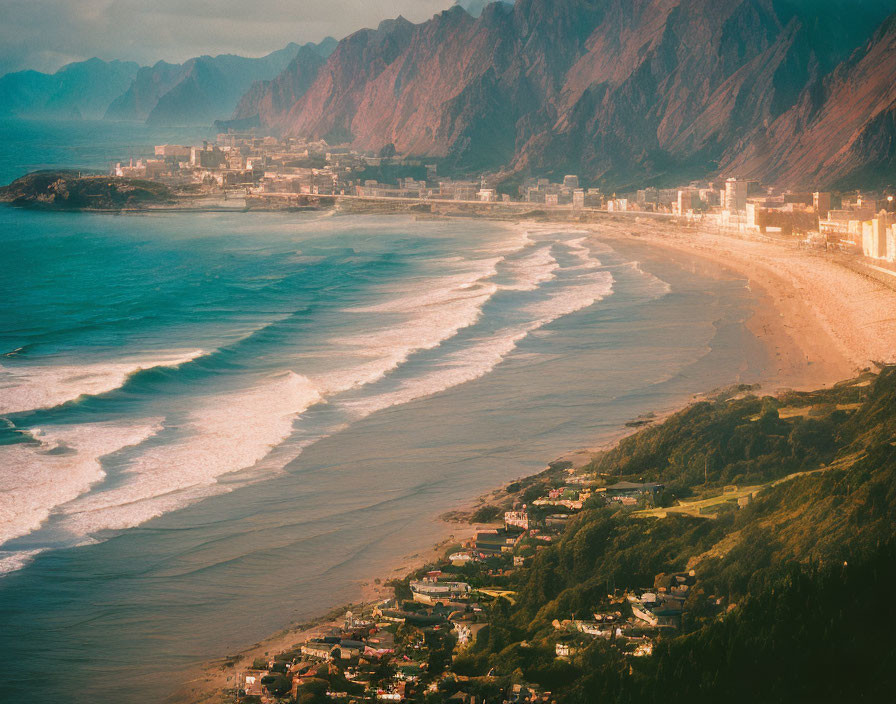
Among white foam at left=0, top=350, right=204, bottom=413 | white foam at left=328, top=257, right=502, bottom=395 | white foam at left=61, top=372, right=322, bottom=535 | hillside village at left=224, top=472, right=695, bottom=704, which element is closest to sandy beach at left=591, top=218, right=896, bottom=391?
white foam at left=328, top=257, right=502, bottom=395

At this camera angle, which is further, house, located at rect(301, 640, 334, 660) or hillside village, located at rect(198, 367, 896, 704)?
house, located at rect(301, 640, 334, 660)

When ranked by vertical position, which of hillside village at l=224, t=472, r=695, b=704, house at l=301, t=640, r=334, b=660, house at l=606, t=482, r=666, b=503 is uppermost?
house at l=606, t=482, r=666, b=503

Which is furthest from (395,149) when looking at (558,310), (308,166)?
(558,310)

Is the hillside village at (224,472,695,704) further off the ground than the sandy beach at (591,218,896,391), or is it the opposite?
the sandy beach at (591,218,896,391)

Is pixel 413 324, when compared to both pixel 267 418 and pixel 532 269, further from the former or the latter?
pixel 532 269

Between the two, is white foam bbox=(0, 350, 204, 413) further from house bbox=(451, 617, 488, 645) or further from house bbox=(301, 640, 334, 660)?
house bbox=(451, 617, 488, 645)
